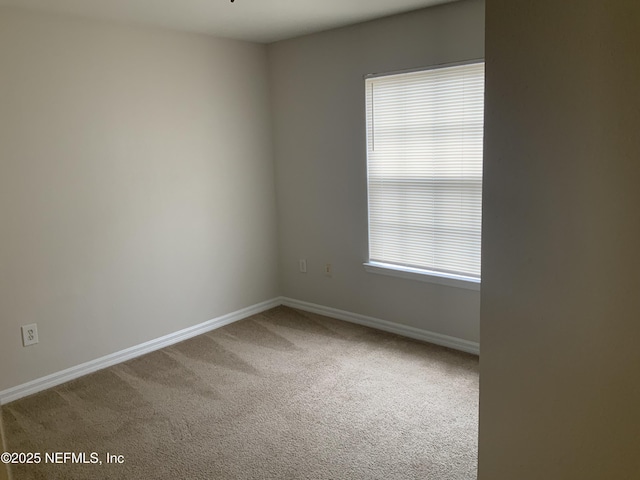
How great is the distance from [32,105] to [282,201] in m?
2.13

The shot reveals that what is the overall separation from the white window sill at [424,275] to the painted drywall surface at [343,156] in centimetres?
5

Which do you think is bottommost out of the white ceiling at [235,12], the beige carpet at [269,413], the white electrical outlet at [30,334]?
the beige carpet at [269,413]

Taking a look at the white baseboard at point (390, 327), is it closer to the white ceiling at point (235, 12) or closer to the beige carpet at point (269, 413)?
the beige carpet at point (269, 413)

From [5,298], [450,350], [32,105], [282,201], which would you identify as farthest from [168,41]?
→ [450,350]

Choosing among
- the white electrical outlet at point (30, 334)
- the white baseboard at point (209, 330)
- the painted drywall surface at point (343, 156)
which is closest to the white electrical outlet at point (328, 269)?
the painted drywall surface at point (343, 156)

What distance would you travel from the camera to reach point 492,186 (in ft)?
4.36

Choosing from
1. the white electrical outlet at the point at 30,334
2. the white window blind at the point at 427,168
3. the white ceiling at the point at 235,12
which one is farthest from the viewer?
the white window blind at the point at 427,168

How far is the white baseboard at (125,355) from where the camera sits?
3.25m

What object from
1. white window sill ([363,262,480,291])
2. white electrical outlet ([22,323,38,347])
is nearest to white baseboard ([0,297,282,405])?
white electrical outlet ([22,323,38,347])

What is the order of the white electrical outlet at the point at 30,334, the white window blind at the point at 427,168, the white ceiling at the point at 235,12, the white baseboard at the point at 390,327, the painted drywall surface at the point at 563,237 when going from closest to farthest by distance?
the painted drywall surface at the point at 563,237 < the white ceiling at the point at 235,12 < the white electrical outlet at the point at 30,334 < the white window blind at the point at 427,168 < the white baseboard at the point at 390,327

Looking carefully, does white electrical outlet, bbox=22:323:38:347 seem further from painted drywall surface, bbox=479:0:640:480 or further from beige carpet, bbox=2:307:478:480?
painted drywall surface, bbox=479:0:640:480

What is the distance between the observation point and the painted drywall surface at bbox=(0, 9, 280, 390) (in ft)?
10.4

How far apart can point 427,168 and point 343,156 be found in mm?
748

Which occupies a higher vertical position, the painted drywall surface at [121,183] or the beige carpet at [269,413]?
the painted drywall surface at [121,183]
